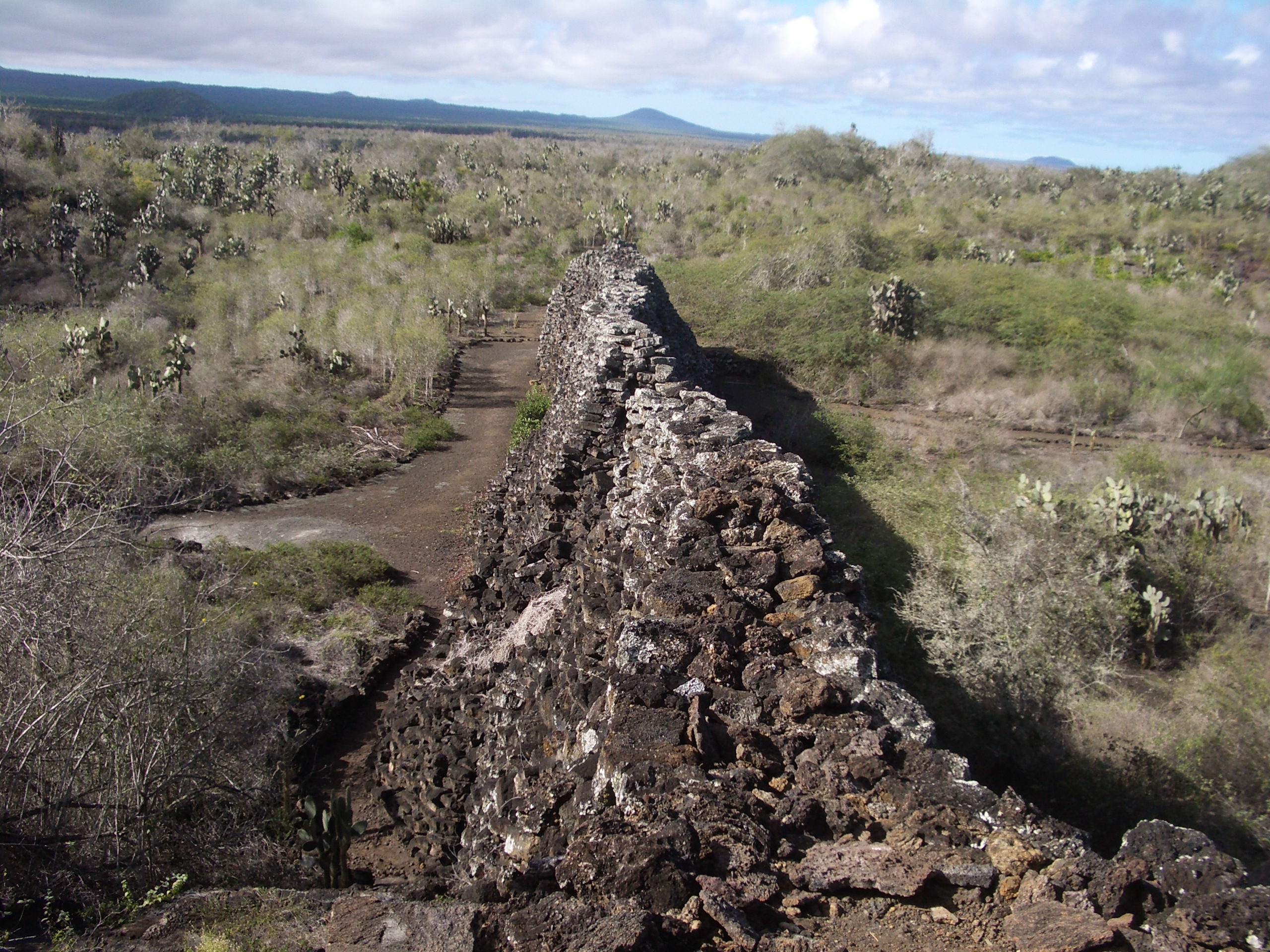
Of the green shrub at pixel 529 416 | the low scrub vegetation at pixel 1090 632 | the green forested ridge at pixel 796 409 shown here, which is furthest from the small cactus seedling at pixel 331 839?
the green shrub at pixel 529 416

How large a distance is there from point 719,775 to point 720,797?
5.8 inches

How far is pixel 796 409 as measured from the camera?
666 inches

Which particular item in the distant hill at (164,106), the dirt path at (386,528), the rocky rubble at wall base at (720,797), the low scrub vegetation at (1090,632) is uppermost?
the distant hill at (164,106)

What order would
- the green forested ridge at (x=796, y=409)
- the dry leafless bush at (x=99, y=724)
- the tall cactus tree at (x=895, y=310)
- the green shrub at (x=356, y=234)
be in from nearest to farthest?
the dry leafless bush at (x=99, y=724) < the green forested ridge at (x=796, y=409) < the tall cactus tree at (x=895, y=310) < the green shrub at (x=356, y=234)

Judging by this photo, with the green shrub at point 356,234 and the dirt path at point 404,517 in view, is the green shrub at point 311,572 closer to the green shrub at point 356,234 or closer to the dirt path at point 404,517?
the dirt path at point 404,517

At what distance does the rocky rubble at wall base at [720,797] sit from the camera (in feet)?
8.86

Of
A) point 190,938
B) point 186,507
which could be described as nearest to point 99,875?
point 190,938

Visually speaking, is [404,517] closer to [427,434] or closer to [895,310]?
[427,434]

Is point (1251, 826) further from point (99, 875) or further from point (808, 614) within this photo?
point (99, 875)

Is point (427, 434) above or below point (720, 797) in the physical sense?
below

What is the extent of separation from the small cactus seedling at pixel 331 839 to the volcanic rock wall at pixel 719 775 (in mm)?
529

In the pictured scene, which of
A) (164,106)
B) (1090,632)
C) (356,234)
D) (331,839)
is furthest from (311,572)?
(164,106)

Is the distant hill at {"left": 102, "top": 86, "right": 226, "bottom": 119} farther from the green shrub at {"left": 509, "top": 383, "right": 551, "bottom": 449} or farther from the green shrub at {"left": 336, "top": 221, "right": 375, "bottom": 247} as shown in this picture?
the green shrub at {"left": 509, "top": 383, "right": 551, "bottom": 449}

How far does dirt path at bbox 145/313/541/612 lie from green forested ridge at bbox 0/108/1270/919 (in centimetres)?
61
